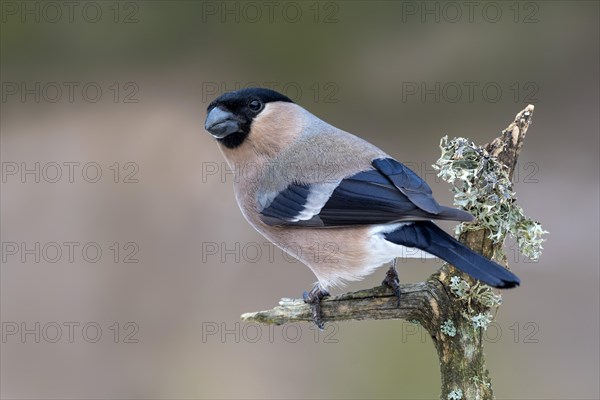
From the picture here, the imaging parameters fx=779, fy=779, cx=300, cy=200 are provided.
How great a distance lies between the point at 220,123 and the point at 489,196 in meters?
0.54

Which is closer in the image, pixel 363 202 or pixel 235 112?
pixel 363 202

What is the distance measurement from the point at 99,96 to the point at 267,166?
1541 mm

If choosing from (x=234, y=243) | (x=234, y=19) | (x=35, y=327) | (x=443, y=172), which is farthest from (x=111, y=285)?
(x=443, y=172)

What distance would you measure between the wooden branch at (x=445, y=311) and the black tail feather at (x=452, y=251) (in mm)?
104

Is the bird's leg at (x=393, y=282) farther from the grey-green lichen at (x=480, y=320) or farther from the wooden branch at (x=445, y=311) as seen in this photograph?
the grey-green lichen at (x=480, y=320)

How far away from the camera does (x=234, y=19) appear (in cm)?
283

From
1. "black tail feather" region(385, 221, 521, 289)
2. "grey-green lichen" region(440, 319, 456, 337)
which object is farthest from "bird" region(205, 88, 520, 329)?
"grey-green lichen" region(440, 319, 456, 337)

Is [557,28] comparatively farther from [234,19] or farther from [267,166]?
[267,166]

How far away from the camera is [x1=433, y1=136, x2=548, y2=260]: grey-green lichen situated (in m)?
1.36

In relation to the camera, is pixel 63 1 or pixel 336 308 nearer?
pixel 336 308

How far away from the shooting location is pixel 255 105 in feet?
5.16

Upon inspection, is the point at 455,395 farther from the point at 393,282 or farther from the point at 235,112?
the point at 235,112

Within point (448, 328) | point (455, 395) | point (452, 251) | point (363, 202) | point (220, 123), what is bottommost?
point (455, 395)

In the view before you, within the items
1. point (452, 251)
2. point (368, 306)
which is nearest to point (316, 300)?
point (368, 306)
